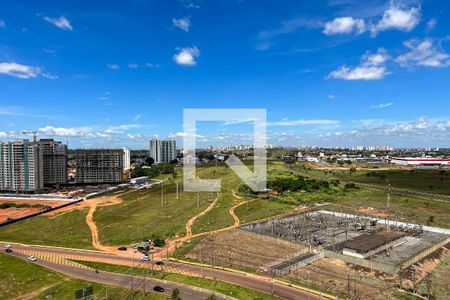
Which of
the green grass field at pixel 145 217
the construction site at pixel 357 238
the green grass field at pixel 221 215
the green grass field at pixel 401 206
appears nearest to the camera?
the construction site at pixel 357 238

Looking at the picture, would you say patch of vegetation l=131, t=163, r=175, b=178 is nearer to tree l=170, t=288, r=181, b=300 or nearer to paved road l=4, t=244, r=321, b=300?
paved road l=4, t=244, r=321, b=300

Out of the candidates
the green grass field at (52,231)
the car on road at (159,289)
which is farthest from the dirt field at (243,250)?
the green grass field at (52,231)

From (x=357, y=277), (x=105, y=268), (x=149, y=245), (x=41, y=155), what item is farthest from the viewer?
(x=41, y=155)

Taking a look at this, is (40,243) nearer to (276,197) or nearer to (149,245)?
(149,245)

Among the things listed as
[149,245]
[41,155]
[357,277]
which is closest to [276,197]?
[149,245]

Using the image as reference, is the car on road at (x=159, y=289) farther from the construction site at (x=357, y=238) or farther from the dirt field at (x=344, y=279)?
the dirt field at (x=344, y=279)

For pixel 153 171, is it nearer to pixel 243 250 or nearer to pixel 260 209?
pixel 260 209
